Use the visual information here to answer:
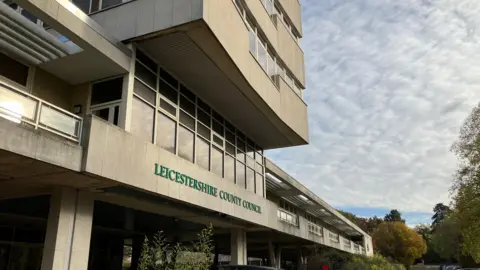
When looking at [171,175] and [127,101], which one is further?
[171,175]

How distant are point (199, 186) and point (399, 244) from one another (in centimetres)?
6620

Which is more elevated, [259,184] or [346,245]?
[259,184]

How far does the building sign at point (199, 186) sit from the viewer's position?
1191cm

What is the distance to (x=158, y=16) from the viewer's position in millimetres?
12070

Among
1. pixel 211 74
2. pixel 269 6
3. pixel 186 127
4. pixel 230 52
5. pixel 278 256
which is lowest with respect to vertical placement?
pixel 278 256

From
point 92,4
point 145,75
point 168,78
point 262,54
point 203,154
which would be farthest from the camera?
point 262,54

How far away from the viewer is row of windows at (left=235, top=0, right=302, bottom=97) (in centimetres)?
1727

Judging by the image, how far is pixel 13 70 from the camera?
10742 mm

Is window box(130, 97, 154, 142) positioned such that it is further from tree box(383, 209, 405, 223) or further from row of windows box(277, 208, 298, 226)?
tree box(383, 209, 405, 223)

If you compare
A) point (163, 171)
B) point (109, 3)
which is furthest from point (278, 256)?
point (109, 3)

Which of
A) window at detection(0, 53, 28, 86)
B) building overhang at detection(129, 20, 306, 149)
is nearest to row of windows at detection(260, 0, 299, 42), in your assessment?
building overhang at detection(129, 20, 306, 149)

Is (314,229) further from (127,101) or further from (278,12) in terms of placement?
(127,101)

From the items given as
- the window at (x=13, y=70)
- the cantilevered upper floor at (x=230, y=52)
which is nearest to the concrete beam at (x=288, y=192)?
the cantilevered upper floor at (x=230, y=52)

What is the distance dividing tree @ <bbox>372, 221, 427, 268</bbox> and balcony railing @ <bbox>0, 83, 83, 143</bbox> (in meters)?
69.5
